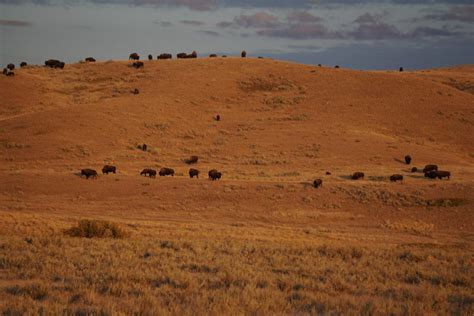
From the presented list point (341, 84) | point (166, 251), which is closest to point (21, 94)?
point (341, 84)

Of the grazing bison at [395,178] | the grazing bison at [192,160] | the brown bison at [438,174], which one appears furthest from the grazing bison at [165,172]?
the brown bison at [438,174]

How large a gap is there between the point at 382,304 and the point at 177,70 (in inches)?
2737

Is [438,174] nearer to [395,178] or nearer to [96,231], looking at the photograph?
[395,178]

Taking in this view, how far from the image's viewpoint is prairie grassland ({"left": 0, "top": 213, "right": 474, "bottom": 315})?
28.5 feet

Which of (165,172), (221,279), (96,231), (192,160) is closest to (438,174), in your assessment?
(165,172)

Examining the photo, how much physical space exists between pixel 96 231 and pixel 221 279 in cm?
966

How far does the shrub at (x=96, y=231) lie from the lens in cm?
1884

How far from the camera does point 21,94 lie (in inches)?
2594

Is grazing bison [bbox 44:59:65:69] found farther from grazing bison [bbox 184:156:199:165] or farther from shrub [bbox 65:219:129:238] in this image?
shrub [bbox 65:219:129:238]

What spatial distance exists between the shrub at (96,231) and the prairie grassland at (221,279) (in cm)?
265

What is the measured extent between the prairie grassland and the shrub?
2.65 metres

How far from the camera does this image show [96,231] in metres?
19.0

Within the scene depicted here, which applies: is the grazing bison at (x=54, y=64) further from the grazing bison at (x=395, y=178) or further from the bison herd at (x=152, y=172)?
the grazing bison at (x=395, y=178)

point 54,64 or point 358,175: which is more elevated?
point 54,64
